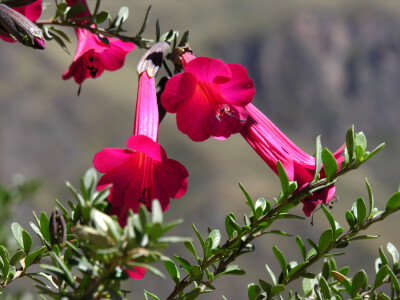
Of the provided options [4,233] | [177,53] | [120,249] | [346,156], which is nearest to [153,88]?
[177,53]

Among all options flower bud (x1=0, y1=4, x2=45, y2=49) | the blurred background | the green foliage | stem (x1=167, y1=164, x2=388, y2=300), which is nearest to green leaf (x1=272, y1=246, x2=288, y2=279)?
stem (x1=167, y1=164, x2=388, y2=300)

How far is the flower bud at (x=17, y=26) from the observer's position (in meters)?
0.60

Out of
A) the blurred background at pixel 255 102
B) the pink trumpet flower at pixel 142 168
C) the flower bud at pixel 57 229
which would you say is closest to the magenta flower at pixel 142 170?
the pink trumpet flower at pixel 142 168

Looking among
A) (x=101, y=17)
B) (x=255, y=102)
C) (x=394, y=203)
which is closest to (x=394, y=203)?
(x=394, y=203)

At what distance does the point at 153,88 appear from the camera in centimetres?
67

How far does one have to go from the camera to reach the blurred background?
97.9 feet

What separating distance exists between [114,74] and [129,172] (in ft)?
124

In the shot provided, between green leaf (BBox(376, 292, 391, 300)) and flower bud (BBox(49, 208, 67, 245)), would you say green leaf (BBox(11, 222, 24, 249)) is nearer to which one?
flower bud (BBox(49, 208, 67, 245))

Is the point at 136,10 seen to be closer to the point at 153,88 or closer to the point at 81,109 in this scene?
the point at 81,109

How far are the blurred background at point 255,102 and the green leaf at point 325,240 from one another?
1086 inches

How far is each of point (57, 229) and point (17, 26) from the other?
0.28 meters

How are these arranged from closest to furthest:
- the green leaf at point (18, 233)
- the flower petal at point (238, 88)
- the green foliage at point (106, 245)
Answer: the green foliage at point (106, 245)
the green leaf at point (18, 233)
the flower petal at point (238, 88)

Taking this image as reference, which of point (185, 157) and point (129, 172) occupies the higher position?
point (129, 172)

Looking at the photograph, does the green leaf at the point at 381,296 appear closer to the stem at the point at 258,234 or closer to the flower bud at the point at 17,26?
the stem at the point at 258,234
